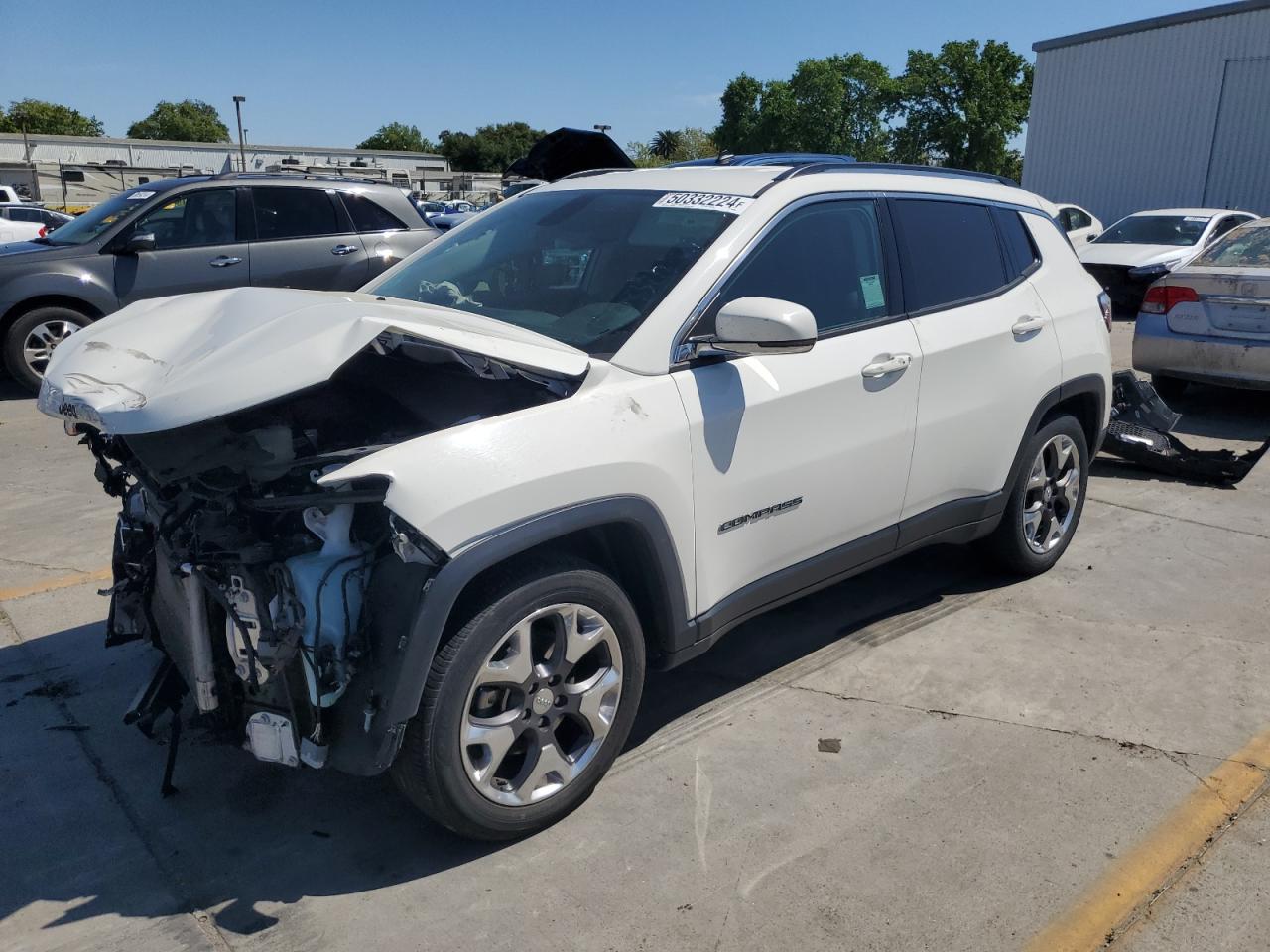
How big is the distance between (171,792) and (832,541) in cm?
234

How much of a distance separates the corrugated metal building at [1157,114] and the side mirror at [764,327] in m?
25.5

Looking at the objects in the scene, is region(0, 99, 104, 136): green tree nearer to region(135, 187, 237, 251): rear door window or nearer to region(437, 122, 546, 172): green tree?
region(437, 122, 546, 172): green tree

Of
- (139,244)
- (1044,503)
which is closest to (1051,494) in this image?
(1044,503)

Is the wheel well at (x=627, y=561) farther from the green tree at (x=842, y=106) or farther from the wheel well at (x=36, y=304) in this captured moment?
the green tree at (x=842, y=106)

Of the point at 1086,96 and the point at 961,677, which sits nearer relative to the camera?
the point at 961,677

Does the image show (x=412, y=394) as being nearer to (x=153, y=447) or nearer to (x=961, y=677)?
(x=153, y=447)

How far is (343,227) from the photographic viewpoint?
9.77 metres

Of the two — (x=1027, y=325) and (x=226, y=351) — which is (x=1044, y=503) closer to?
(x=1027, y=325)

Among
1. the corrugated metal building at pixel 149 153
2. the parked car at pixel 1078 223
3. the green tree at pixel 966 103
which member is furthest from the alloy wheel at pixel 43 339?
the green tree at pixel 966 103

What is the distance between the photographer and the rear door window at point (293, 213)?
946 cm

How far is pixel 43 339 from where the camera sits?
29.3 ft

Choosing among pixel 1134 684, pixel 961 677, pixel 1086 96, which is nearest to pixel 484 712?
pixel 961 677

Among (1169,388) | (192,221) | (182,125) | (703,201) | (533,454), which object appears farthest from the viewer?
(182,125)

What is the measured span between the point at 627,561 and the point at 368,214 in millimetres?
7746
